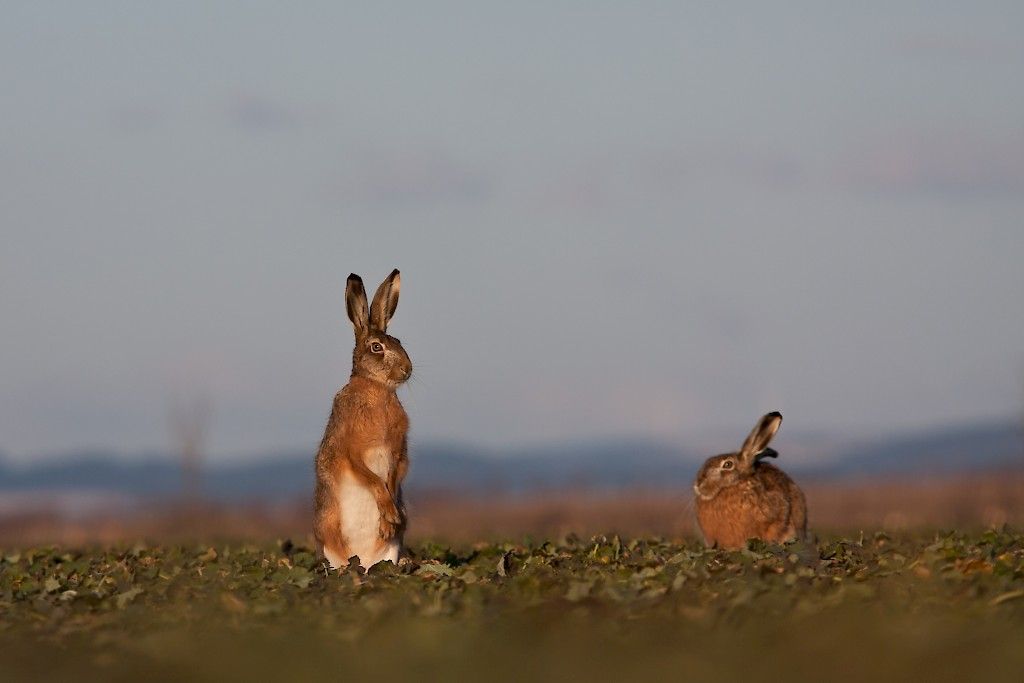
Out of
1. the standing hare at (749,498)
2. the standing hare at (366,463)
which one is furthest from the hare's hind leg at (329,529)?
the standing hare at (749,498)

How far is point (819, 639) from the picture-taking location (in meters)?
8.89

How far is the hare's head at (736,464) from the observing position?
58.4 ft

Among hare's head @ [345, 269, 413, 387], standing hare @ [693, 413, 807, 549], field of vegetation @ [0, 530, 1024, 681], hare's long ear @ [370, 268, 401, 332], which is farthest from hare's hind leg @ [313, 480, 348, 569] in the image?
standing hare @ [693, 413, 807, 549]

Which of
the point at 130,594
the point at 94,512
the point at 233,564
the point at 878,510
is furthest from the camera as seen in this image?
the point at 94,512

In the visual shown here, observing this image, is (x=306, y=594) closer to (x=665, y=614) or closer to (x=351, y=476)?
(x=351, y=476)

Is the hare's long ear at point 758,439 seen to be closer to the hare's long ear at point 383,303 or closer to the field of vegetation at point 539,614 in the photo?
the field of vegetation at point 539,614

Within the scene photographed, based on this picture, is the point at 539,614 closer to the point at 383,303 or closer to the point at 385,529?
the point at 385,529

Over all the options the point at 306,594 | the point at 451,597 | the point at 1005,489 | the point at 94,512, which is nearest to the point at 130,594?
the point at 306,594

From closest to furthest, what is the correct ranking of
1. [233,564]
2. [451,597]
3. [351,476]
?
Result: [451,597] → [351,476] → [233,564]

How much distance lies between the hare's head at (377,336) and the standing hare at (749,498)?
426cm

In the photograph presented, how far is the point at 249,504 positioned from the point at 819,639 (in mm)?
35436

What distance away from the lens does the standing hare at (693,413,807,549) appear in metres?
17.4

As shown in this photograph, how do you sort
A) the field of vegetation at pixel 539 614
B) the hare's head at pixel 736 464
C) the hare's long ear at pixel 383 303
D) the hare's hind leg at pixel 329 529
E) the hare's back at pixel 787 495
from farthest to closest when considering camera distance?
the hare's head at pixel 736 464
the hare's back at pixel 787 495
the hare's long ear at pixel 383 303
the hare's hind leg at pixel 329 529
the field of vegetation at pixel 539 614

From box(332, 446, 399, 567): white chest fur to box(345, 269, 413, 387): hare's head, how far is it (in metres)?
0.70
